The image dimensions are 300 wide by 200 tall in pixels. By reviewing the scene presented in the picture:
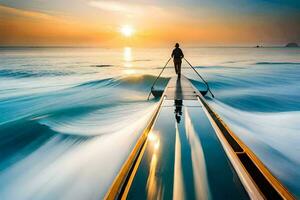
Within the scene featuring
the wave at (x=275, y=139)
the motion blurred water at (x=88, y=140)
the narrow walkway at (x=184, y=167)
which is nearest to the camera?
the narrow walkway at (x=184, y=167)

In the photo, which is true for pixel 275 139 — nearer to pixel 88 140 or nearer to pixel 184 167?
pixel 184 167

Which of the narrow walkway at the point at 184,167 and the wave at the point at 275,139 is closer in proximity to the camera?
the narrow walkway at the point at 184,167

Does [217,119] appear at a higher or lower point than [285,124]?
higher

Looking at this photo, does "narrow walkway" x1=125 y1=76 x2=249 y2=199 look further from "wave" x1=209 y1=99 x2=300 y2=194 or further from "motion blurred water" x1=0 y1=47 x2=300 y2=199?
"wave" x1=209 y1=99 x2=300 y2=194

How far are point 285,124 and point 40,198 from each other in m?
9.39

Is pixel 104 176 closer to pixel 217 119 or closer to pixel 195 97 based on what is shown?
pixel 217 119

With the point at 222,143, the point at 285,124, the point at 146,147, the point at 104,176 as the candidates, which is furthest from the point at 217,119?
the point at 285,124

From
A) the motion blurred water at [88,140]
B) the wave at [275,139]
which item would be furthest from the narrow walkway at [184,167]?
the wave at [275,139]

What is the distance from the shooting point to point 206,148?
165 inches

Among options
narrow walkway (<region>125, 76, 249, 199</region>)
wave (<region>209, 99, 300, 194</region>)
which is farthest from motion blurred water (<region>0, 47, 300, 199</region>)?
narrow walkway (<region>125, 76, 249, 199</region>)

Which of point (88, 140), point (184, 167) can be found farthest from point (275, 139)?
point (88, 140)

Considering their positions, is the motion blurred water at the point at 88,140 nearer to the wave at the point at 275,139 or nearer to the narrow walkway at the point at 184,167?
the wave at the point at 275,139

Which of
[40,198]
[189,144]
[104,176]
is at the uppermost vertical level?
[189,144]

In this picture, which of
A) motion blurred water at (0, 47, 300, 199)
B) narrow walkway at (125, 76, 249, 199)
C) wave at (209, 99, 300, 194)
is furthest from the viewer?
wave at (209, 99, 300, 194)
